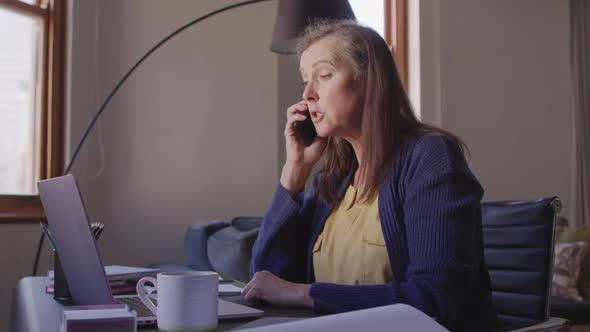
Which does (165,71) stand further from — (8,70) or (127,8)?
(8,70)

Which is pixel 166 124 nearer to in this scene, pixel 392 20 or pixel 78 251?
pixel 392 20

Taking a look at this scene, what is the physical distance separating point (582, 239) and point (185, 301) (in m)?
3.05

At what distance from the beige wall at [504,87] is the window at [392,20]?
0.15 meters


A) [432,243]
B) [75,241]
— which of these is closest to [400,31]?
[432,243]

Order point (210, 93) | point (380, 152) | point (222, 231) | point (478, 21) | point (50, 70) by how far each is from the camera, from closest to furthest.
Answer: point (380, 152), point (222, 231), point (50, 70), point (210, 93), point (478, 21)

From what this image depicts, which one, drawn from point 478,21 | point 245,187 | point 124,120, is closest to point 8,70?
point 124,120

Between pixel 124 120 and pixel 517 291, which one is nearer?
pixel 517 291

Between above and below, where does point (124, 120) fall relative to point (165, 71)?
below

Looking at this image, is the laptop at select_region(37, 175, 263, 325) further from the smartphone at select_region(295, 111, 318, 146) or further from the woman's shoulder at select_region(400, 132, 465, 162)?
the smartphone at select_region(295, 111, 318, 146)

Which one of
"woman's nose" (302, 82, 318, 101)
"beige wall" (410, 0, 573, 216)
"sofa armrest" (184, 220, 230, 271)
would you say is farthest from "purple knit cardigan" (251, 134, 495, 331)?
"beige wall" (410, 0, 573, 216)

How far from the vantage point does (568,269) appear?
322 cm

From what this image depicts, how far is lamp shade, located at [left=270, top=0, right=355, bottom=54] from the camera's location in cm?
291

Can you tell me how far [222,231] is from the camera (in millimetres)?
2785

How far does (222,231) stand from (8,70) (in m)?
1.25
